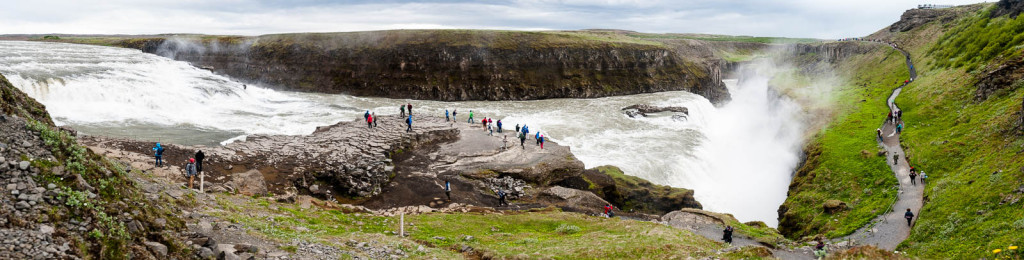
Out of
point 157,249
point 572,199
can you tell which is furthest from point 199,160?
point 572,199

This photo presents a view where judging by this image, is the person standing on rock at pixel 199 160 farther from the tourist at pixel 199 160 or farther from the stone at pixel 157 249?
the stone at pixel 157 249

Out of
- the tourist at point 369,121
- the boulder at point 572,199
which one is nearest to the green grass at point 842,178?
the boulder at point 572,199

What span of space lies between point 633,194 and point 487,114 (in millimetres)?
33485

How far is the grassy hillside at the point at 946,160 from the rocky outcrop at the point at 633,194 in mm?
6193

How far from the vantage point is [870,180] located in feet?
107

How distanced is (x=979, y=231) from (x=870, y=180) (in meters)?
13.4

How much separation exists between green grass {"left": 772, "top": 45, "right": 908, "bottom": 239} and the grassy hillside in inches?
2.6

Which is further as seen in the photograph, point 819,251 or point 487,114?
point 487,114

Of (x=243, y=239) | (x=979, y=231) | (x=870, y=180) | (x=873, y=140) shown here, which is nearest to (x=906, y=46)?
(x=873, y=140)

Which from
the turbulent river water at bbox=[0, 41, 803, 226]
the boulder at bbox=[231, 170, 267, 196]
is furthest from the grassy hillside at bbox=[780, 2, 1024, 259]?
the boulder at bbox=[231, 170, 267, 196]

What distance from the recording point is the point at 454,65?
83.3m

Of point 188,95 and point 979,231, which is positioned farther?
point 188,95

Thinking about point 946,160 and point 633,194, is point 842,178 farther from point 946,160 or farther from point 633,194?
point 633,194

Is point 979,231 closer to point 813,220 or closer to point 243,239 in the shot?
point 813,220
